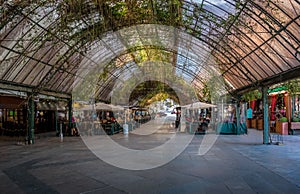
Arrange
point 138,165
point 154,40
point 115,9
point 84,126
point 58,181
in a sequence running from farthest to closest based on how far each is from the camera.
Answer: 1. point 84,126
2. point 154,40
3. point 115,9
4. point 138,165
5. point 58,181

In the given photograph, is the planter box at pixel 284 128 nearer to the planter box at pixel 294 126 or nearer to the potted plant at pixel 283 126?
the potted plant at pixel 283 126

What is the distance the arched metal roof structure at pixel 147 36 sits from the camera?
11156 mm

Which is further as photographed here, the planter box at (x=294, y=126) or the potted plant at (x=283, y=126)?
the potted plant at (x=283, y=126)

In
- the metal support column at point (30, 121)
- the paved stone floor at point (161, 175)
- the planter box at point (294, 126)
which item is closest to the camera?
the paved stone floor at point (161, 175)

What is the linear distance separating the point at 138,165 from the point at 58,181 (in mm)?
2829

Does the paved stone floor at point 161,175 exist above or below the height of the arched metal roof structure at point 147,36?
below

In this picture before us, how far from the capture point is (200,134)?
21.6m

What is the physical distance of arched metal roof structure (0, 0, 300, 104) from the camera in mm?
11156

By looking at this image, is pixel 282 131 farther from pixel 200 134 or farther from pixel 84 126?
pixel 84 126

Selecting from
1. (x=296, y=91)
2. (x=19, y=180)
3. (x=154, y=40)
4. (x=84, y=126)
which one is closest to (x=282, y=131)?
(x=296, y=91)

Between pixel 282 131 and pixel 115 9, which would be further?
pixel 282 131

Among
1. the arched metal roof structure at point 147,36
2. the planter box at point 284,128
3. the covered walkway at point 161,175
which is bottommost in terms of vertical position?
the covered walkway at point 161,175

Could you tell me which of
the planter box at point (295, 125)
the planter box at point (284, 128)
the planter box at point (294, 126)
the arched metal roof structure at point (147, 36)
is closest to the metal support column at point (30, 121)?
the arched metal roof structure at point (147, 36)

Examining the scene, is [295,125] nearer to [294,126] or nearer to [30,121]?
[294,126]
